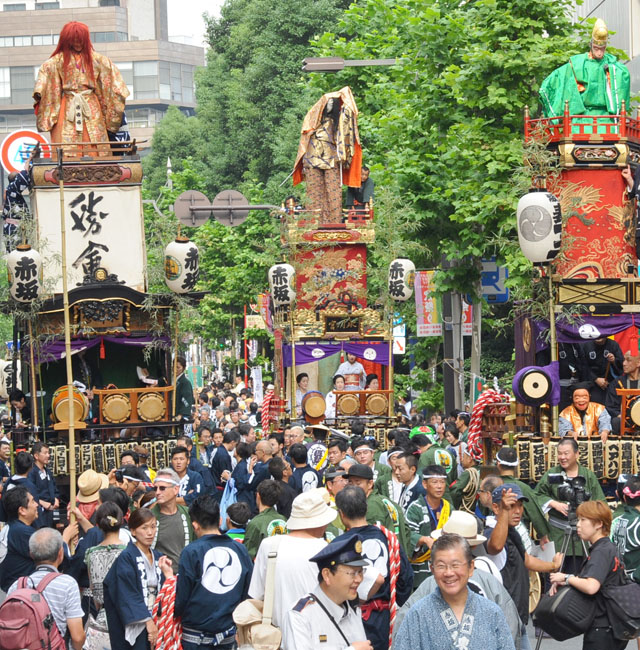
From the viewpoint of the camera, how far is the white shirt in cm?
747

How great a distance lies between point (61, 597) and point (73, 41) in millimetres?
15959

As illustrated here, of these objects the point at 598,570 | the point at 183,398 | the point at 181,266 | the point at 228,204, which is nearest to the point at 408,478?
the point at 598,570

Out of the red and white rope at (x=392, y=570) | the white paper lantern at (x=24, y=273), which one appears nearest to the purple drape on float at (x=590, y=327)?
the white paper lantern at (x=24, y=273)

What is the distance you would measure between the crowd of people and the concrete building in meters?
103

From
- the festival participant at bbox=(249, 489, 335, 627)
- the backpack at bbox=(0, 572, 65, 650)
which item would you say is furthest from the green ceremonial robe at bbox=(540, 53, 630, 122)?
the backpack at bbox=(0, 572, 65, 650)

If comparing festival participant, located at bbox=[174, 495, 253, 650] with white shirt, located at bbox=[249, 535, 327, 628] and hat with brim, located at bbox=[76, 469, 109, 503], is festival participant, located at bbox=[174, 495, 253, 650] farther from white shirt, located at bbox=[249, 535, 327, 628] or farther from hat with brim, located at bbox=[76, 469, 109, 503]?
hat with brim, located at bbox=[76, 469, 109, 503]

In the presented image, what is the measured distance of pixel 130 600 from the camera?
28.8 ft

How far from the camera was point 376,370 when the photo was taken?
96.8 ft

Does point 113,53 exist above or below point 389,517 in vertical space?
above

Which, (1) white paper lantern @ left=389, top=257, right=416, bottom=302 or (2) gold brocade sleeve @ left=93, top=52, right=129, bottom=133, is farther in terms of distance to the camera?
(1) white paper lantern @ left=389, top=257, right=416, bottom=302

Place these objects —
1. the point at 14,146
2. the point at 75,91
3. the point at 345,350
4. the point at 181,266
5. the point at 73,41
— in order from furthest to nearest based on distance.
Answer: the point at 14,146 → the point at 345,350 → the point at 75,91 → the point at 73,41 → the point at 181,266

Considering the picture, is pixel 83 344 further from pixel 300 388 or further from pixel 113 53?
pixel 113 53

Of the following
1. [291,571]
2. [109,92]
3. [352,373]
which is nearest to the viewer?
[291,571]

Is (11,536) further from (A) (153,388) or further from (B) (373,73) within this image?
(B) (373,73)
